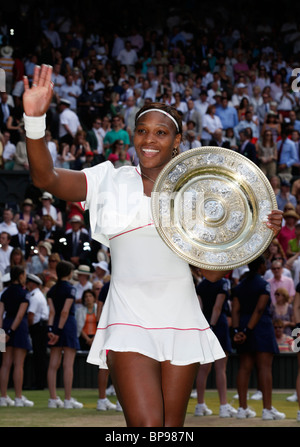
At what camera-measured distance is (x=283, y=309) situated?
12.8 meters

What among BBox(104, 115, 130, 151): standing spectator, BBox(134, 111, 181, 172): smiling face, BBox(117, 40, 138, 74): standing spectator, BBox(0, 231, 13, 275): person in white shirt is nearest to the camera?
BBox(134, 111, 181, 172): smiling face

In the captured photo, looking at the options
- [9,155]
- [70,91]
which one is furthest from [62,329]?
[70,91]

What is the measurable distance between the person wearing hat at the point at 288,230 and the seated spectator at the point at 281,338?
8.62 ft

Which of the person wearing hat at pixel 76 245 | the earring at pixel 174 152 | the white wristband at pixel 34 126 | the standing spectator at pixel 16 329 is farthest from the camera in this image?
the person wearing hat at pixel 76 245

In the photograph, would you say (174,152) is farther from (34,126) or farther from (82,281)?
(82,281)

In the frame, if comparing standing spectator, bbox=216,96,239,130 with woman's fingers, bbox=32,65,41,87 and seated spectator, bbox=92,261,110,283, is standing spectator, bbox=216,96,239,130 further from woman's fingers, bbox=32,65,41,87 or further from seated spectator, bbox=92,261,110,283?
woman's fingers, bbox=32,65,41,87

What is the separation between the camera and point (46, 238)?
14.8 metres

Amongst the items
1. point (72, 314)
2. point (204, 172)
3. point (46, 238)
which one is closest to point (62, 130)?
point (46, 238)

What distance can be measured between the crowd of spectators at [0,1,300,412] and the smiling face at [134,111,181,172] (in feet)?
26.8

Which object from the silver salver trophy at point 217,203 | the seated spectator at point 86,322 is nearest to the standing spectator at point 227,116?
the seated spectator at point 86,322

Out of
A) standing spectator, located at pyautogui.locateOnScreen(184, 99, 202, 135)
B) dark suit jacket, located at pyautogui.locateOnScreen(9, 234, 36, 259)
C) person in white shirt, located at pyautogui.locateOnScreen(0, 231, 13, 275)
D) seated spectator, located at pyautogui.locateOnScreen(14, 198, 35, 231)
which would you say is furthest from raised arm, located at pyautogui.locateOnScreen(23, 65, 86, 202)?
standing spectator, located at pyautogui.locateOnScreen(184, 99, 202, 135)

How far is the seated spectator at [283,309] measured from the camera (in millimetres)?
12586

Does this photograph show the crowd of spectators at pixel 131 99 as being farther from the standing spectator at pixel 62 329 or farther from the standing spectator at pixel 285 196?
the standing spectator at pixel 62 329

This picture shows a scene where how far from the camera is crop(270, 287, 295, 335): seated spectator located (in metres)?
12.6
